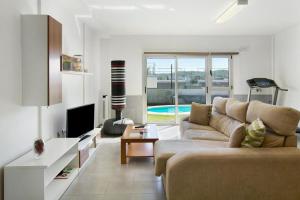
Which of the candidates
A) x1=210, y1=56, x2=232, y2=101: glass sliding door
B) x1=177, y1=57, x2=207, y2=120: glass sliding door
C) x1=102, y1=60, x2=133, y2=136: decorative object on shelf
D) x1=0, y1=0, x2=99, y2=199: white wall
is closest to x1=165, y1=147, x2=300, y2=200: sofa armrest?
x1=0, y1=0, x2=99, y2=199: white wall

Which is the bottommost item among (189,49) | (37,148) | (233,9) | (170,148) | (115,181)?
(115,181)

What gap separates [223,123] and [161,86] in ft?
11.6

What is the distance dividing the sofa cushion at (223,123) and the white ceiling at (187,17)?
6.43 feet

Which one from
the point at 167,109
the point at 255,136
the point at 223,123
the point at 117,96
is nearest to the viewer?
the point at 255,136

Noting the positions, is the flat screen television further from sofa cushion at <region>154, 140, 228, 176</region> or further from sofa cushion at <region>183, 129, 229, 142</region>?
sofa cushion at <region>183, 129, 229, 142</region>

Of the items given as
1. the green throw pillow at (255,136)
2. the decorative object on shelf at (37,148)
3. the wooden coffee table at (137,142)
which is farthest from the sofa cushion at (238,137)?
the decorative object on shelf at (37,148)

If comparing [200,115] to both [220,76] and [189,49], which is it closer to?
[189,49]

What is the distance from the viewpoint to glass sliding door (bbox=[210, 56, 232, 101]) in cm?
799

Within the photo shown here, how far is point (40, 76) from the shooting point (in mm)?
2936

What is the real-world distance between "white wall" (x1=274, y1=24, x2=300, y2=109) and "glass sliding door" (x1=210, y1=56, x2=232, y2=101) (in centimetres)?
130

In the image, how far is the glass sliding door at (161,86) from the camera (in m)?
7.92

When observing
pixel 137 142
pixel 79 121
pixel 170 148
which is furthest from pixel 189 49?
pixel 170 148

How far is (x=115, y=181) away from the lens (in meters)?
3.47

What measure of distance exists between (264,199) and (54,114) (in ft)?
9.60
